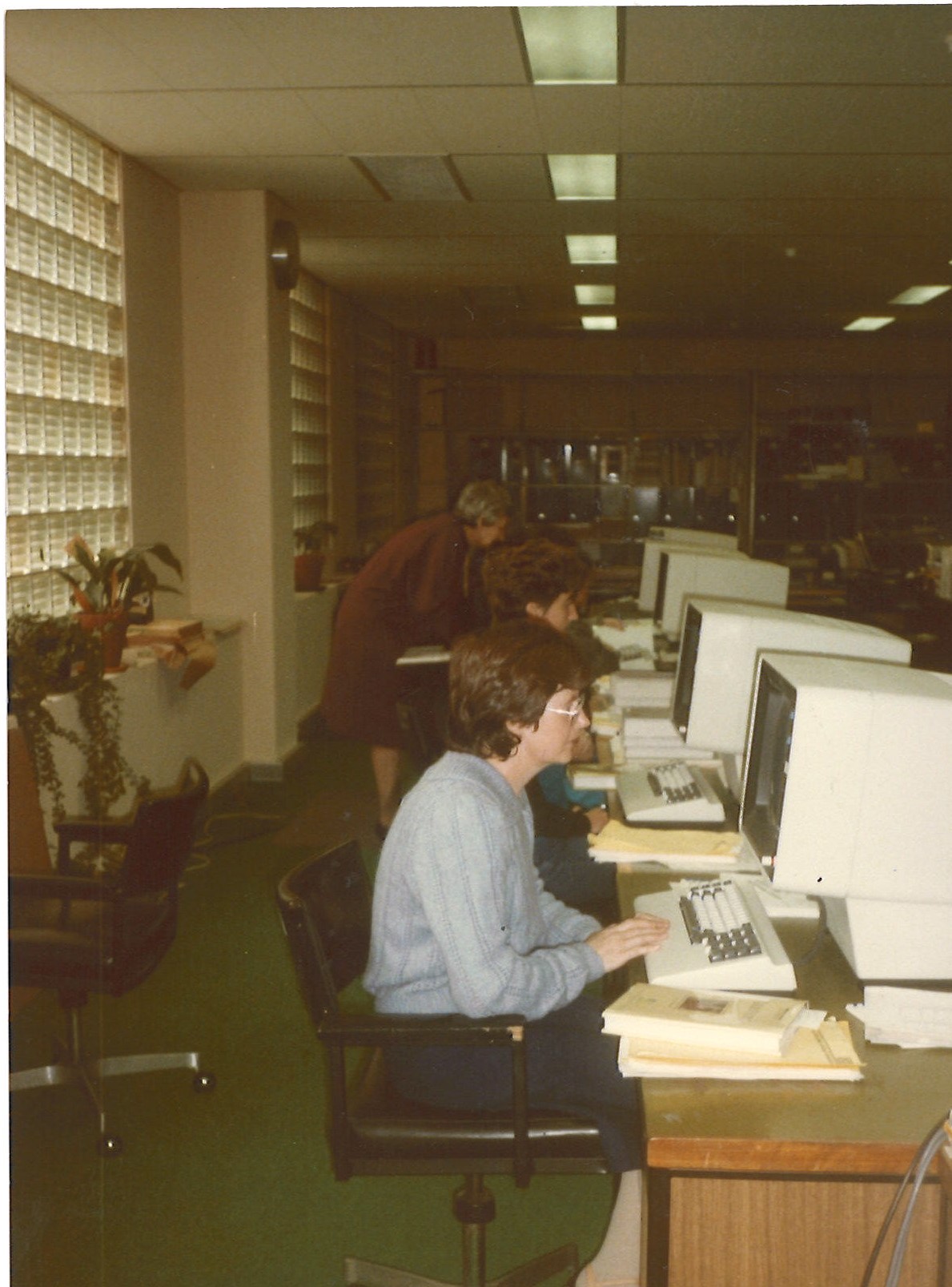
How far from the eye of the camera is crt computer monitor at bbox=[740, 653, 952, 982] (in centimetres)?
179

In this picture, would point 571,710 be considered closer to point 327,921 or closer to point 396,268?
point 327,921

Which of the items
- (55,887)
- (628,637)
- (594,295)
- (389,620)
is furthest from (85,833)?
(594,295)

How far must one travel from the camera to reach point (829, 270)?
731 centimetres

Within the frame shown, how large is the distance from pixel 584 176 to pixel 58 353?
7.52 ft

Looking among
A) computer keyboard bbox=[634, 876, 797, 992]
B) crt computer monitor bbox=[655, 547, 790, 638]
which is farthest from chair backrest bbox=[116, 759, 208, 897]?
crt computer monitor bbox=[655, 547, 790, 638]

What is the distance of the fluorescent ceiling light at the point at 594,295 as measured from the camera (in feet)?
26.6

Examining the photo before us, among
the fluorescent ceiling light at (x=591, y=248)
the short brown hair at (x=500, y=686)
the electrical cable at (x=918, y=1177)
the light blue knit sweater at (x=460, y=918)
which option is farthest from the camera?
the fluorescent ceiling light at (x=591, y=248)

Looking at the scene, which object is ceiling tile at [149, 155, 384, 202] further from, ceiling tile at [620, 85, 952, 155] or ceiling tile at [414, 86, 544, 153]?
ceiling tile at [620, 85, 952, 155]

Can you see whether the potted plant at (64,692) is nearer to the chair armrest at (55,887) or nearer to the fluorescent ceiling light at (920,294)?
the chair armrest at (55,887)

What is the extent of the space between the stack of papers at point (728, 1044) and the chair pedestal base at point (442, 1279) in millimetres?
872

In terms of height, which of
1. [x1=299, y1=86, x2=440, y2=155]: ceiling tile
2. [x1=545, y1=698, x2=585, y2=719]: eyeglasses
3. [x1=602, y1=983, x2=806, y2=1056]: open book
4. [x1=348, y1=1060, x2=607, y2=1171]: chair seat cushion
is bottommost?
[x1=348, y1=1060, x2=607, y2=1171]: chair seat cushion

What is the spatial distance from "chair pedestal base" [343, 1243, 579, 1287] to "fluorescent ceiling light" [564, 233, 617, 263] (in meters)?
5.23

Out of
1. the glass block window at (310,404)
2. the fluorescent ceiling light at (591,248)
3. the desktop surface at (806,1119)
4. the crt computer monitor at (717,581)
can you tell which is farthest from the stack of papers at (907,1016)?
the glass block window at (310,404)

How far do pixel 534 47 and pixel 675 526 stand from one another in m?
6.81
